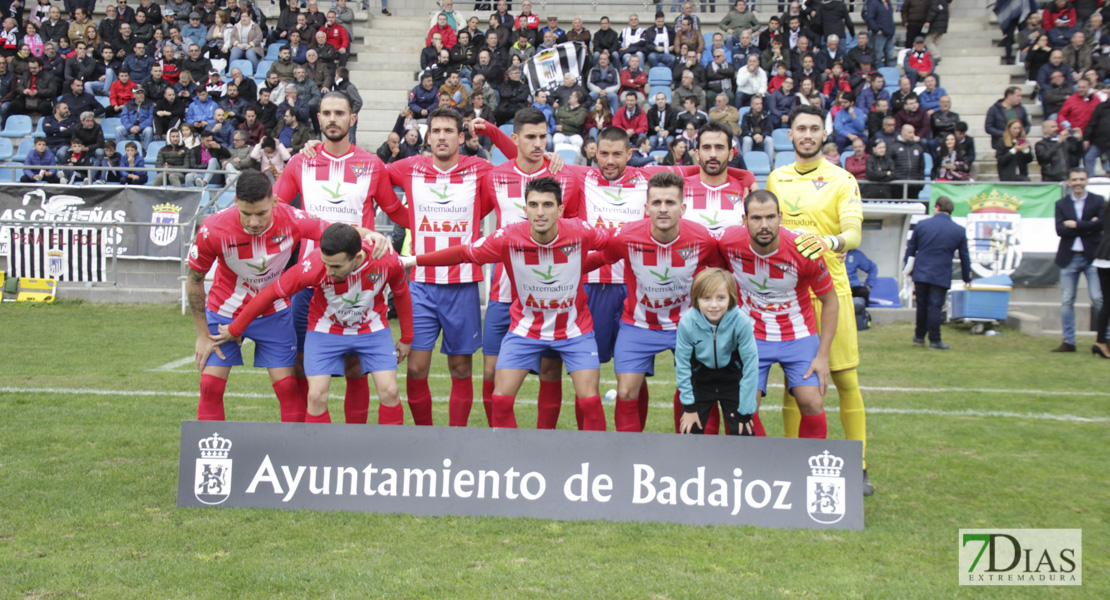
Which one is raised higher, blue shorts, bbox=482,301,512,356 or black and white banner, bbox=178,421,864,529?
blue shorts, bbox=482,301,512,356

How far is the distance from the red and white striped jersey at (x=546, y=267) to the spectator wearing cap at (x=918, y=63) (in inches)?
605

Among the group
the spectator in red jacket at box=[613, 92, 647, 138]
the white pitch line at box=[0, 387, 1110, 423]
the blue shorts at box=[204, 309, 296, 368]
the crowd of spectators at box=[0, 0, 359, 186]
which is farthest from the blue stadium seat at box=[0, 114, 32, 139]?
the blue shorts at box=[204, 309, 296, 368]

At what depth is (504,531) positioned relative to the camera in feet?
16.3

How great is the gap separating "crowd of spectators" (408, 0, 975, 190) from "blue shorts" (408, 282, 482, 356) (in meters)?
8.93

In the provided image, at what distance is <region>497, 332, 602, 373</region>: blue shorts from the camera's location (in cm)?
608

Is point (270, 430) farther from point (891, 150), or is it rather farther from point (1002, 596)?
point (891, 150)

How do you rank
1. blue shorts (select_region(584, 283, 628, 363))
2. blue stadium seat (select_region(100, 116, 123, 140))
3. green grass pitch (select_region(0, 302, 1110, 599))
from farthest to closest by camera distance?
blue stadium seat (select_region(100, 116, 123, 140))
blue shorts (select_region(584, 283, 628, 363))
green grass pitch (select_region(0, 302, 1110, 599))

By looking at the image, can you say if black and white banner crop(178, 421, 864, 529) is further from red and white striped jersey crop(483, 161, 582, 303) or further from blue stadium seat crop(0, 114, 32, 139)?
blue stadium seat crop(0, 114, 32, 139)

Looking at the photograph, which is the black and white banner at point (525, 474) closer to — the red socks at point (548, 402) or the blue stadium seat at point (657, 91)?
the red socks at point (548, 402)

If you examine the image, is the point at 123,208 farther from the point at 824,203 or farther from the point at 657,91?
the point at 824,203

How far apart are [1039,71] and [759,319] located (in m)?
16.9

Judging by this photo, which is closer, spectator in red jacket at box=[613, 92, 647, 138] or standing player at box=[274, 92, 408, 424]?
standing player at box=[274, 92, 408, 424]

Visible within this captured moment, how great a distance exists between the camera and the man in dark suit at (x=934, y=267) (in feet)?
41.2

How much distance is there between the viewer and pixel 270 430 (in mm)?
5293
